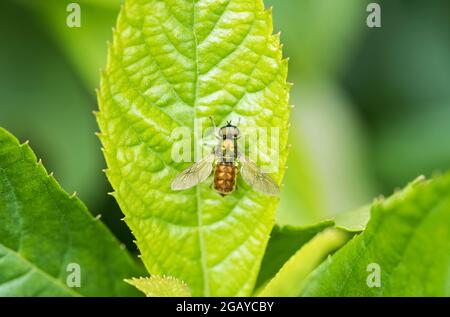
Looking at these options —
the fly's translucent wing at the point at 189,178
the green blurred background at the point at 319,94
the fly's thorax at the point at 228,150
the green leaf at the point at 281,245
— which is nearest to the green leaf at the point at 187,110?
the fly's translucent wing at the point at 189,178

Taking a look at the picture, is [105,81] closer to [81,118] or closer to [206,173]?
[206,173]

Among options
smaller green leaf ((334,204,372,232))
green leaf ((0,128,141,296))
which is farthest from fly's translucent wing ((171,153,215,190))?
smaller green leaf ((334,204,372,232))

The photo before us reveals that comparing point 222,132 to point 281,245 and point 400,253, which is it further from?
point 400,253

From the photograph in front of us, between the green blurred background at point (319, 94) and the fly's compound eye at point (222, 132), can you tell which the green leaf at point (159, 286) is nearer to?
the fly's compound eye at point (222, 132)

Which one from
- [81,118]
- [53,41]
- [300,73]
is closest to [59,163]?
[81,118]

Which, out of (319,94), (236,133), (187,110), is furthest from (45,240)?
(319,94)

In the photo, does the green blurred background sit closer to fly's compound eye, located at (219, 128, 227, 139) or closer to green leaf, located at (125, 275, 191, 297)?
fly's compound eye, located at (219, 128, 227, 139)
